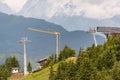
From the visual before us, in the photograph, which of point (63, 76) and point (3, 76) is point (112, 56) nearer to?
A: point (63, 76)

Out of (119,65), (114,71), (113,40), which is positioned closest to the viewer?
(114,71)

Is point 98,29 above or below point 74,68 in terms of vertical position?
above

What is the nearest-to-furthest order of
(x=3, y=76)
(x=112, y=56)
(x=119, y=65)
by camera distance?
1. (x=119, y=65)
2. (x=112, y=56)
3. (x=3, y=76)

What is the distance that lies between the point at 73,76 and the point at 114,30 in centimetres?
10009

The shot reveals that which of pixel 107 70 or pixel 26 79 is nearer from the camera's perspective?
pixel 107 70

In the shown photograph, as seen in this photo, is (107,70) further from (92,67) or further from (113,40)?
(113,40)

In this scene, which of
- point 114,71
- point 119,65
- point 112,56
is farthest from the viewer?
point 112,56

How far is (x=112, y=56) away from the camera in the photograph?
92.8 m

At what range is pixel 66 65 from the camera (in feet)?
306

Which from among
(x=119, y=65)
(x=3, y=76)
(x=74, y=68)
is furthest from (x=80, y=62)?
(x=3, y=76)

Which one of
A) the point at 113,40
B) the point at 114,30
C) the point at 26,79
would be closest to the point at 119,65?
the point at 113,40

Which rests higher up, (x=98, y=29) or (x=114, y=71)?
(x=98, y=29)

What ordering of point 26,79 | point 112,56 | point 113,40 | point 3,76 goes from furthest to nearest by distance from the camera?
point 3,76, point 26,79, point 113,40, point 112,56

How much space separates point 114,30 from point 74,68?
98.6 m
